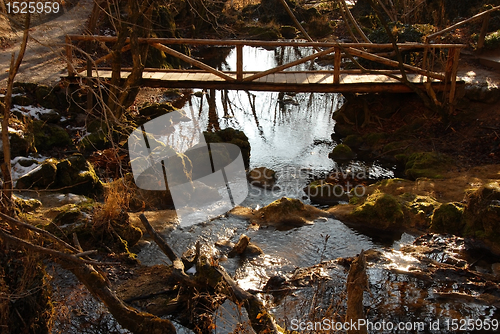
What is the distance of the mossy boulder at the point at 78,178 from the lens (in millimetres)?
6836

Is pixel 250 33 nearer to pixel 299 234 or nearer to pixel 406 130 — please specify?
pixel 406 130

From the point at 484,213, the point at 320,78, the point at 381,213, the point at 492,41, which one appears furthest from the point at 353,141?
the point at 492,41

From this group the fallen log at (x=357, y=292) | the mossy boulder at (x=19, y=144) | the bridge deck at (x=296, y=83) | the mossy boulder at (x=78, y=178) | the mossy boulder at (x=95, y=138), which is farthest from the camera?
the bridge deck at (x=296, y=83)

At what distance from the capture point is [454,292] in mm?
4801

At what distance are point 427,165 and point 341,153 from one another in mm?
1778

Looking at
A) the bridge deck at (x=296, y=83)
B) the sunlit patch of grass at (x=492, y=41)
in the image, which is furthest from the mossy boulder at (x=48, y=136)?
the sunlit patch of grass at (x=492, y=41)

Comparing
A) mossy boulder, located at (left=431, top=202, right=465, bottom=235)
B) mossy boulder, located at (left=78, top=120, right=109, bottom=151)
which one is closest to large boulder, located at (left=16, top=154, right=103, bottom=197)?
Result: mossy boulder, located at (left=78, top=120, right=109, bottom=151)

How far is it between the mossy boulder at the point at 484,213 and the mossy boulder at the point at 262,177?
3.46 m

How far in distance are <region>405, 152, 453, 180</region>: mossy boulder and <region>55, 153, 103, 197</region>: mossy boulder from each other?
5703mm

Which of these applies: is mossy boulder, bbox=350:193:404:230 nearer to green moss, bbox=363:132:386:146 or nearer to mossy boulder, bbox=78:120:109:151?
green moss, bbox=363:132:386:146

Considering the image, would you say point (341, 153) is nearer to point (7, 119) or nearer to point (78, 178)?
point (78, 178)

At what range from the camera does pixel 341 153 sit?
9.51 metres

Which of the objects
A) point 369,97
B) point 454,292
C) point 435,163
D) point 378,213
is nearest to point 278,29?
point 369,97

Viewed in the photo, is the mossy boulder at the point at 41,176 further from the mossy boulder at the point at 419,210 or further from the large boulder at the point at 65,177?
the mossy boulder at the point at 419,210
